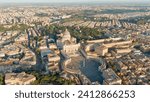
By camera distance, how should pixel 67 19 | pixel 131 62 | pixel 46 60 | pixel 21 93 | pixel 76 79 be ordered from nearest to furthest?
pixel 21 93 → pixel 76 79 → pixel 131 62 → pixel 46 60 → pixel 67 19

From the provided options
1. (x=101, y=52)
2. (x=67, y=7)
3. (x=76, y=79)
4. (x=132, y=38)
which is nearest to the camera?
(x=76, y=79)

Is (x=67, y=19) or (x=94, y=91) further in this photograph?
(x=67, y=19)

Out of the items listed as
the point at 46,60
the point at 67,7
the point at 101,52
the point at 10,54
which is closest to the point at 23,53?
the point at 10,54

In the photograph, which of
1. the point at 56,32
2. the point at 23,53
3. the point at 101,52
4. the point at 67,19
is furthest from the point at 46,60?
the point at 67,19

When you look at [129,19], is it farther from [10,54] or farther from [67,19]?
[10,54]

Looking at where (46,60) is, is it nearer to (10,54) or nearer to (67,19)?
(10,54)

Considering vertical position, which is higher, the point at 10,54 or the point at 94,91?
the point at 94,91
